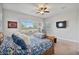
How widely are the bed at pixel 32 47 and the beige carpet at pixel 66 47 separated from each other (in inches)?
4.3

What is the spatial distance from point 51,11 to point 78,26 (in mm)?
555

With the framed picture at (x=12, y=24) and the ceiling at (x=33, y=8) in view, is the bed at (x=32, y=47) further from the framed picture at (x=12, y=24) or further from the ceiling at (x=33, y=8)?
the ceiling at (x=33, y=8)

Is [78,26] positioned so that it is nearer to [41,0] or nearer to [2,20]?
[41,0]

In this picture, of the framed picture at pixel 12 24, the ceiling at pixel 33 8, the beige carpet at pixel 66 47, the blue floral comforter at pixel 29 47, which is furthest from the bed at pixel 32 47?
the ceiling at pixel 33 8

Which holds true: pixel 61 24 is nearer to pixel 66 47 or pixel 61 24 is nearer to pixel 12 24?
pixel 66 47

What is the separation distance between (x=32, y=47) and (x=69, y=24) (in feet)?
2.58

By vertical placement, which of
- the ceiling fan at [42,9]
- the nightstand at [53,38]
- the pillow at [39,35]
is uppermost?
the ceiling fan at [42,9]

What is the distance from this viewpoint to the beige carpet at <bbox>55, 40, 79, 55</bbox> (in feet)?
6.84

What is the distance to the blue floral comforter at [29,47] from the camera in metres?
2.09

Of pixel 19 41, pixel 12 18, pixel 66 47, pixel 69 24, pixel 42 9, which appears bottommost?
pixel 66 47

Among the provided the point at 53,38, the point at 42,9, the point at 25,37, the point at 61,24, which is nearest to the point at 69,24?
the point at 61,24

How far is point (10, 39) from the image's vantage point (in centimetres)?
209

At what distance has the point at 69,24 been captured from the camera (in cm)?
211
